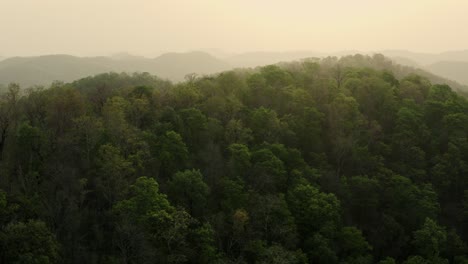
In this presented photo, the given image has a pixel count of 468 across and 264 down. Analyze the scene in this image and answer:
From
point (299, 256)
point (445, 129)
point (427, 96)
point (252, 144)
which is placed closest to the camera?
point (299, 256)

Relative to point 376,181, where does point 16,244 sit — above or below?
above

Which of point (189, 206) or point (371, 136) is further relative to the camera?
point (371, 136)

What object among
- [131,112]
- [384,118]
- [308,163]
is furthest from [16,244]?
[384,118]

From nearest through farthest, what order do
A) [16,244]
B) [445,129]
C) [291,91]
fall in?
[16,244] → [445,129] → [291,91]

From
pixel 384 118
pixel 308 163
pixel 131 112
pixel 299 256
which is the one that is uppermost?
pixel 131 112

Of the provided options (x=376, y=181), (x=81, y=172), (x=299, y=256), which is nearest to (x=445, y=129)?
(x=376, y=181)

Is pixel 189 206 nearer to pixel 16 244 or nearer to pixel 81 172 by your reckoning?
pixel 81 172

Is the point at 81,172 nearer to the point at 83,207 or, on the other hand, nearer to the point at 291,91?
the point at 83,207
